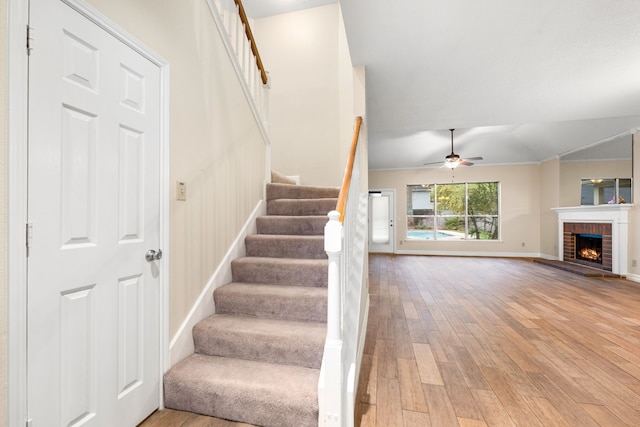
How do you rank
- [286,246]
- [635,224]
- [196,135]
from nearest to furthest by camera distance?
[196,135] < [286,246] < [635,224]

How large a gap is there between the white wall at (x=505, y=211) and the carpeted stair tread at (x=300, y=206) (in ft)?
19.4

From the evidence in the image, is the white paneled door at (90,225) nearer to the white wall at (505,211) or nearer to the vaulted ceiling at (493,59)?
the vaulted ceiling at (493,59)

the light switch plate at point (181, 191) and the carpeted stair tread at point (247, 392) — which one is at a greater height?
the light switch plate at point (181, 191)

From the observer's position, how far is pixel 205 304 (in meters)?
1.99

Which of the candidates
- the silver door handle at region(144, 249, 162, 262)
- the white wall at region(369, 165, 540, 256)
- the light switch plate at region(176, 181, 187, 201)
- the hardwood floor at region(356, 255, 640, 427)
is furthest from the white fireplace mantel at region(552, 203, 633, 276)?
the silver door handle at region(144, 249, 162, 262)

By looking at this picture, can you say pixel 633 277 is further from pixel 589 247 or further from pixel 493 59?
pixel 493 59

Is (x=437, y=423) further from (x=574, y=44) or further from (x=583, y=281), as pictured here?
(x=583, y=281)

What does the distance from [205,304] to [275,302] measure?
20.0 inches

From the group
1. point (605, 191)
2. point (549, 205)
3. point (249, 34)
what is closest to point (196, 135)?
point (249, 34)

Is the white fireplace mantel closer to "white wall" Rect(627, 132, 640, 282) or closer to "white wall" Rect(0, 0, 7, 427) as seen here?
"white wall" Rect(627, 132, 640, 282)

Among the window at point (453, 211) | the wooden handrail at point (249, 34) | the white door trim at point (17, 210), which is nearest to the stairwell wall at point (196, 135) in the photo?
the white door trim at point (17, 210)

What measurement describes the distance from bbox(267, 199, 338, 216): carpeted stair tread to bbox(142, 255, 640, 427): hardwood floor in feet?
4.34

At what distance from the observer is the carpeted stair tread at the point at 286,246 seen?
2406 millimetres

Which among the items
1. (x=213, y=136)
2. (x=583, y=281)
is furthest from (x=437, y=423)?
(x=583, y=281)
